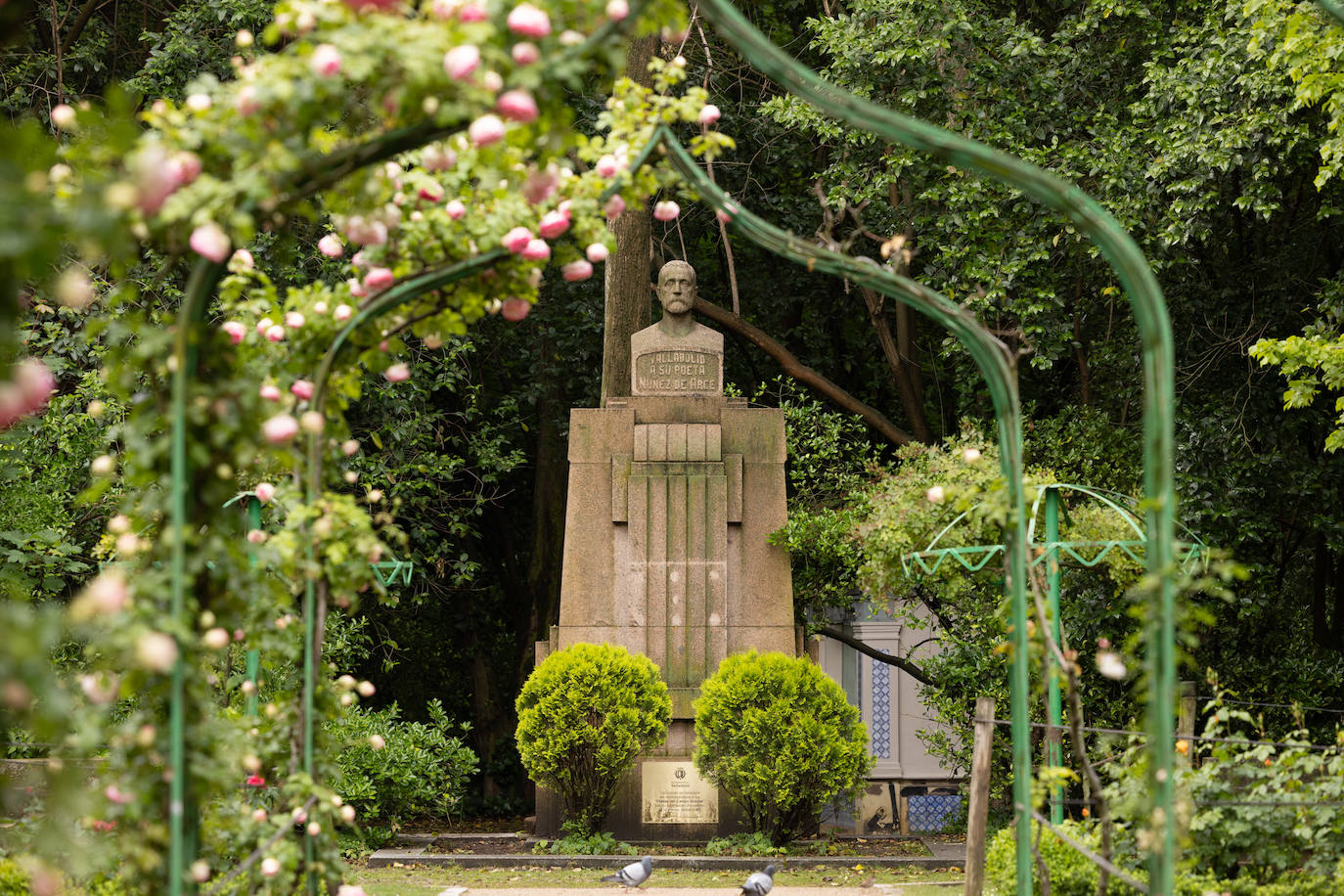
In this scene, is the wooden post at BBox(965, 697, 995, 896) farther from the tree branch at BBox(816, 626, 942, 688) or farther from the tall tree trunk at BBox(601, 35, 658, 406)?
the tall tree trunk at BBox(601, 35, 658, 406)

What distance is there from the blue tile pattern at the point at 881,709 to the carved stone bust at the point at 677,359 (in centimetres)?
603

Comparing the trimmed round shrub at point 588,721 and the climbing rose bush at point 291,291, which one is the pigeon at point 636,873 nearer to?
the trimmed round shrub at point 588,721

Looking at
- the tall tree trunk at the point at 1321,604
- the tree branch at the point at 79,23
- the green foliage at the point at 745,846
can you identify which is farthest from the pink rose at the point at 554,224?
the tall tree trunk at the point at 1321,604

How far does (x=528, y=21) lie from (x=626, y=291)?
8.52m

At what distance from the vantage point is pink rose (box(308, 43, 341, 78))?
2576mm

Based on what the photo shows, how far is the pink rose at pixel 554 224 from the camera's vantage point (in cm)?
373

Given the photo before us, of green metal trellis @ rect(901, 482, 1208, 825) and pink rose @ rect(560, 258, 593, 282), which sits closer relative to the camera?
pink rose @ rect(560, 258, 593, 282)

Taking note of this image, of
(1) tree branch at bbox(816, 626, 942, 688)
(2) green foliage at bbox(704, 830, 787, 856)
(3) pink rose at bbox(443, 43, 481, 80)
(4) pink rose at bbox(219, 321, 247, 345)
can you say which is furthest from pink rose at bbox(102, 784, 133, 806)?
(1) tree branch at bbox(816, 626, 942, 688)

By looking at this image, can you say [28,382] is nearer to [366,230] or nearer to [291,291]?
[366,230]

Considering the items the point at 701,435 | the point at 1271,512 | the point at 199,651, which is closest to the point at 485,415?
the point at 701,435

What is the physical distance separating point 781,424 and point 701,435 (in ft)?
1.98

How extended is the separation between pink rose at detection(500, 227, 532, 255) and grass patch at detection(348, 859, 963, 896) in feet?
14.6

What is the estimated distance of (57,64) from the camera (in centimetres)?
1027

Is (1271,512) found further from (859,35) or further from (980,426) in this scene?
(859,35)
